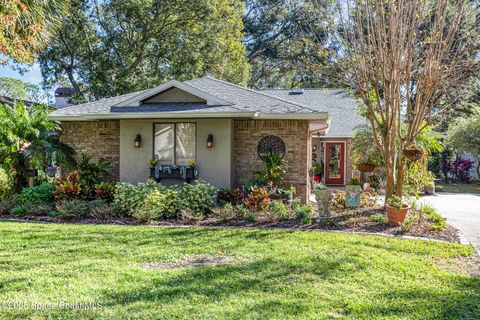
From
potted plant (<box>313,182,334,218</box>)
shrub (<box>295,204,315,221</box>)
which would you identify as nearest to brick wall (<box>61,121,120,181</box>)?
shrub (<box>295,204,315,221</box>)

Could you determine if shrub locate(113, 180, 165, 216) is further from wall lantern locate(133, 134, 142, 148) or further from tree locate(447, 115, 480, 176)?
tree locate(447, 115, 480, 176)

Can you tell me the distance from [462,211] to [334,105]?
1052 cm

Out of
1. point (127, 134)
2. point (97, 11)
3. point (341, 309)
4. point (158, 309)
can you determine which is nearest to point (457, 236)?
point (341, 309)

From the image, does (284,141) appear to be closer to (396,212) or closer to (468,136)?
(396,212)

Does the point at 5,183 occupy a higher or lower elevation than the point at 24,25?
lower

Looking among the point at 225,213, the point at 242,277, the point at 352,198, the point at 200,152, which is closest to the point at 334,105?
the point at 352,198

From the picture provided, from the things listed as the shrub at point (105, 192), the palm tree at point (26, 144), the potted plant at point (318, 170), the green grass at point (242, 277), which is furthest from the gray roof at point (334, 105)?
the palm tree at point (26, 144)

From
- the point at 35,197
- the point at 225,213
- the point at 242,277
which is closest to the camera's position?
the point at 242,277

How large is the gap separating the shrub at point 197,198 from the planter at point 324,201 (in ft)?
9.19

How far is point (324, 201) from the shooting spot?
8.54 m

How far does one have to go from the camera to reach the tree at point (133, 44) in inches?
773

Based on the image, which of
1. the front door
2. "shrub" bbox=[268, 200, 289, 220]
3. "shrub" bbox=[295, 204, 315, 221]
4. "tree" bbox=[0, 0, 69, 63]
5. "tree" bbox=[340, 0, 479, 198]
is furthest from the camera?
the front door

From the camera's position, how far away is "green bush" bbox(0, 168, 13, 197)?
1038 centimetres

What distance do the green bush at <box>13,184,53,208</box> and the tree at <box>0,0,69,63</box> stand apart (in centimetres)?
366
